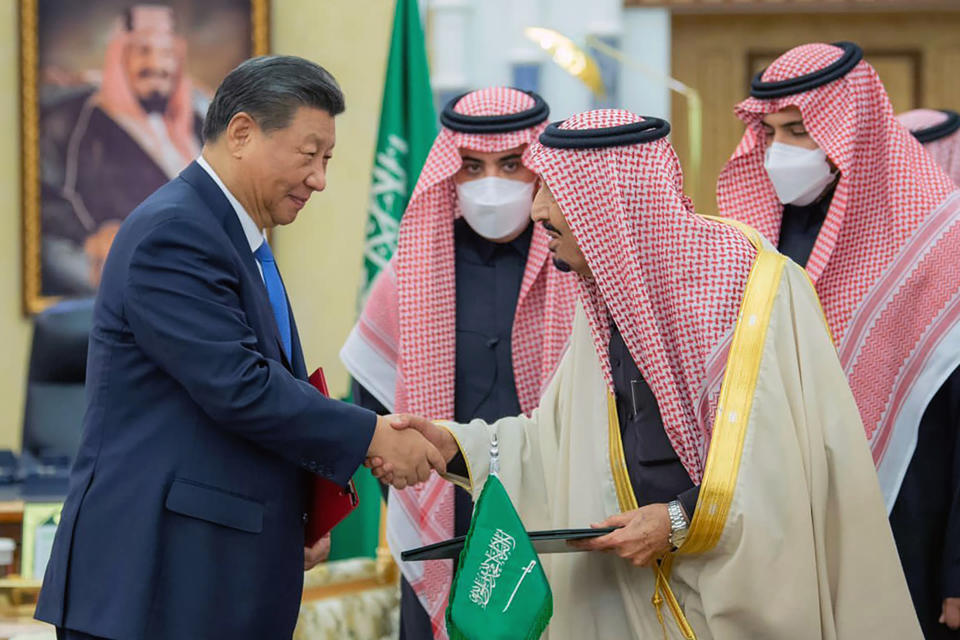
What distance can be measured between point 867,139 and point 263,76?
1.63m

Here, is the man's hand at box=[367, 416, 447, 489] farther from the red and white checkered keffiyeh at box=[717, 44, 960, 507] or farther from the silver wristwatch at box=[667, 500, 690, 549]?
the red and white checkered keffiyeh at box=[717, 44, 960, 507]

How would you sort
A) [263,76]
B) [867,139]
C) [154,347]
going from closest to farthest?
[154,347] < [263,76] < [867,139]

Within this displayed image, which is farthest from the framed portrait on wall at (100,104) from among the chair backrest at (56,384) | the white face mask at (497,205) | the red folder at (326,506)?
the red folder at (326,506)

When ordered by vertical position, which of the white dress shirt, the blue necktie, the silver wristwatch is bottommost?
the silver wristwatch

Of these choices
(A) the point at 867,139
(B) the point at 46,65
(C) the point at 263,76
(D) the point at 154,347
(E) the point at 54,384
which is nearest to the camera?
(D) the point at 154,347

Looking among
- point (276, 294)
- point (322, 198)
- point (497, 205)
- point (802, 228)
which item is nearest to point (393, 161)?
point (322, 198)

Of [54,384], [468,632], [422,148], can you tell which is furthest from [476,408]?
[54,384]

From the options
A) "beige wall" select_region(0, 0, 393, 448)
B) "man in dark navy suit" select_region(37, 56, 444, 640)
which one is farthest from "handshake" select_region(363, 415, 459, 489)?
"beige wall" select_region(0, 0, 393, 448)

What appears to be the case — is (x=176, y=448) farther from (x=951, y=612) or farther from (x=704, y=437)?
(x=951, y=612)

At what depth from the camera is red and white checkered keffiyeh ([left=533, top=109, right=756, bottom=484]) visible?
2258mm

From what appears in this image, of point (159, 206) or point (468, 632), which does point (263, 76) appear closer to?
point (159, 206)

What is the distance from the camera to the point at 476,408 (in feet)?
10.4

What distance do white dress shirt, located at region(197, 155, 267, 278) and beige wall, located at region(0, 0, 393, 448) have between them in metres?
3.81

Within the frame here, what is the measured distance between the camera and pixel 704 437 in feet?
7.50
